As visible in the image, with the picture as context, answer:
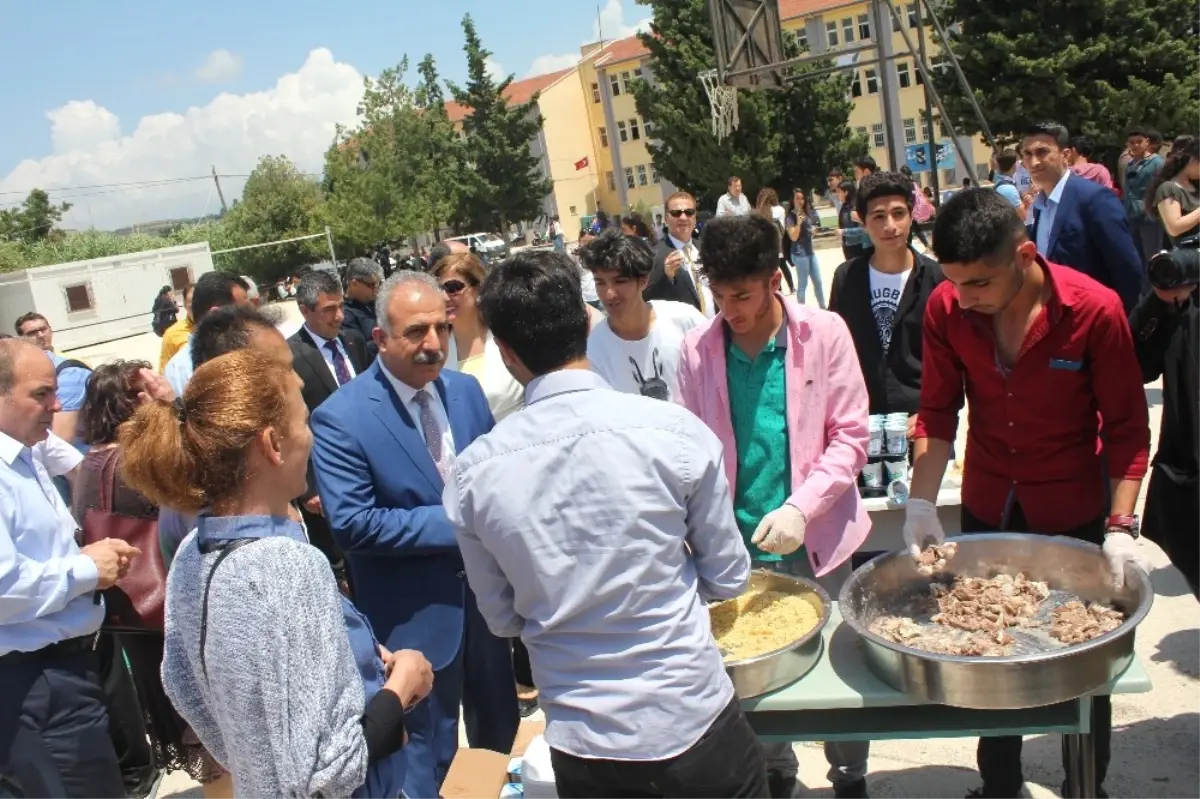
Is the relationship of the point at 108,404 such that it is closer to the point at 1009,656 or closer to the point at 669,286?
the point at 1009,656

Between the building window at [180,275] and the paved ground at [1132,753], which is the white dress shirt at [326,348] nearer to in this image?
the paved ground at [1132,753]

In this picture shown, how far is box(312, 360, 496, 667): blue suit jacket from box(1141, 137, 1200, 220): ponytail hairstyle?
14.8ft

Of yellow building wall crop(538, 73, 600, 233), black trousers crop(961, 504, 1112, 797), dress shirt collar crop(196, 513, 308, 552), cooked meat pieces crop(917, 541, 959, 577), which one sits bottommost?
Result: black trousers crop(961, 504, 1112, 797)

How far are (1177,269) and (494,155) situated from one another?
149 ft

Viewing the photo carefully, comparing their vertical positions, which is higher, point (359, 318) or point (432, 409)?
point (359, 318)

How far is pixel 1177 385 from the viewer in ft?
8.52

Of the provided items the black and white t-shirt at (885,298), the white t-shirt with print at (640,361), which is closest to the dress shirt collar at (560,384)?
the white t-shirt with print at (640,361)

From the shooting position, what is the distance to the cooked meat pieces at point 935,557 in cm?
250

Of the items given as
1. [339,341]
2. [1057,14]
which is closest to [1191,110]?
[1057,14]

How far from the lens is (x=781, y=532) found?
243cm

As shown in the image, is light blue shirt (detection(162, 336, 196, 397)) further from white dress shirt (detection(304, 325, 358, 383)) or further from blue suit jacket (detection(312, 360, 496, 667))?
blue suit jacket (detection(312, 360, 496, 667))

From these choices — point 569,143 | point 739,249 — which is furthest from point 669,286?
point 569,143

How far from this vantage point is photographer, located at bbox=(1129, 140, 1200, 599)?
8.03ft

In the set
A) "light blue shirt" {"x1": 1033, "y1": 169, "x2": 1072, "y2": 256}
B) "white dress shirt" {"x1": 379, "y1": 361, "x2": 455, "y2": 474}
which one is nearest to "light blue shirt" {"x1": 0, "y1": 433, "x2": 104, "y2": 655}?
"white dress shirt" {"x1": 379, "y1": 361, "x2": 455, "y2": 474}
